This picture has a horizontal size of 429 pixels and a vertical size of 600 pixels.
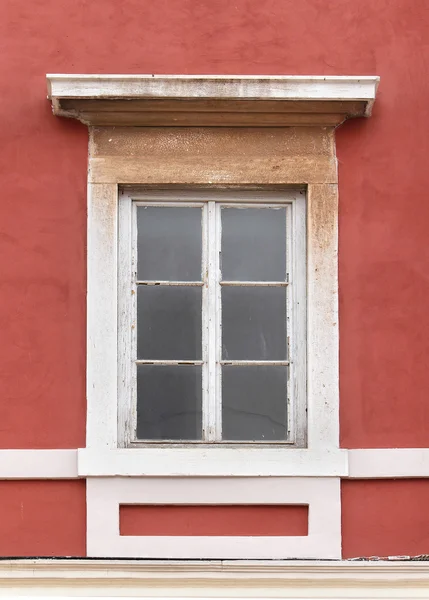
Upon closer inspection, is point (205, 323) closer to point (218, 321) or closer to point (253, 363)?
point (218, 321)

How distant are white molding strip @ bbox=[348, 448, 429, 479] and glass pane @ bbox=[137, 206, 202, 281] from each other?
1.40m

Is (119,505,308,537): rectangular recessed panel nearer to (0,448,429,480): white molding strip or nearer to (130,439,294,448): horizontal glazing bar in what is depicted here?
(0,448,429,480): white molding strip

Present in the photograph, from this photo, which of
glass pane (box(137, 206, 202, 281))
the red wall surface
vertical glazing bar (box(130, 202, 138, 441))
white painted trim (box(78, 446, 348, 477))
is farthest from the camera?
glass pane (box(137, 206, 202, 281))

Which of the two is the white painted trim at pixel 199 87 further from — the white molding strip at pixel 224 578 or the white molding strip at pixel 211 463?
the white molding strip at pixel 224 578

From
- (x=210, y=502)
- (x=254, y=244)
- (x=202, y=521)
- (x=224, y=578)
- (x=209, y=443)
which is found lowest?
(x=224, y=578)

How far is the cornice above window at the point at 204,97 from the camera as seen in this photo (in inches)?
255

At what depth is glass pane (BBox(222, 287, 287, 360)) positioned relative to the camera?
667 centimetres

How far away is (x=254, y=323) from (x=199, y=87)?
4.55 feet

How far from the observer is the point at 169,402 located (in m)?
6.62

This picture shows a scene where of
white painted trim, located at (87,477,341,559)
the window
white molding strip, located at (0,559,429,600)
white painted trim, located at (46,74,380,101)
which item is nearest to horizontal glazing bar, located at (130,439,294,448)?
the window

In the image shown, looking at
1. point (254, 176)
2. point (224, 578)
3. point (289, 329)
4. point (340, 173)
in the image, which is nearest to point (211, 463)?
point (224, 578)

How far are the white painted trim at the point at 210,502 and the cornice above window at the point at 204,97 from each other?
6.79ft

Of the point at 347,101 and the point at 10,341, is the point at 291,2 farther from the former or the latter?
the point at 10,341

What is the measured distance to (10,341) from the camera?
650 cm
